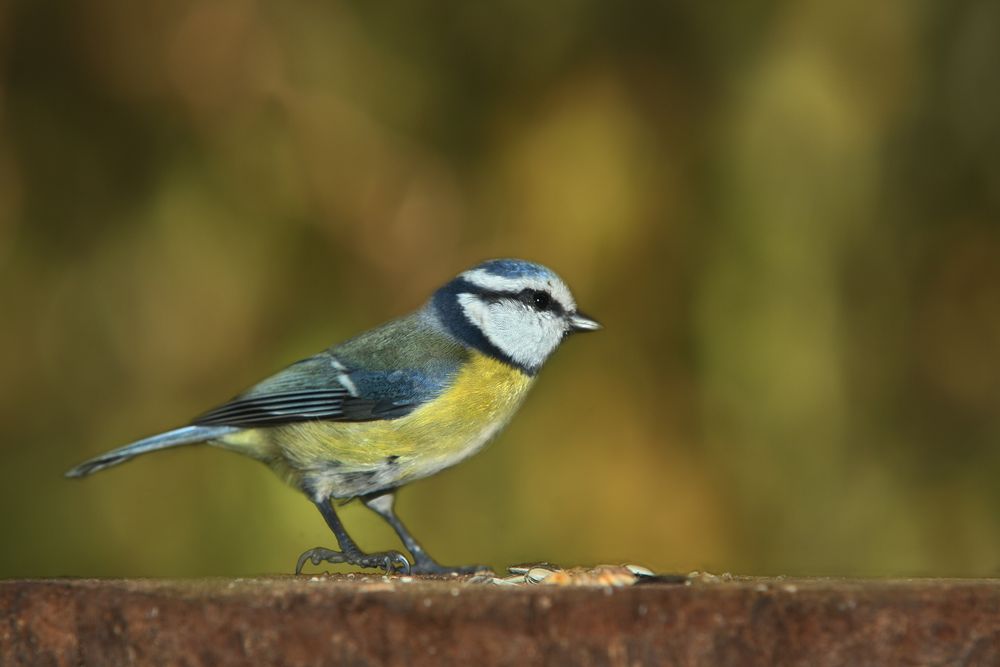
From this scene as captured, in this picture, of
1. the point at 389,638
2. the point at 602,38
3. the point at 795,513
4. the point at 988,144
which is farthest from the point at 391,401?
the point at 988,144

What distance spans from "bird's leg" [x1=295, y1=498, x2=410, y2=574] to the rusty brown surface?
0.73m

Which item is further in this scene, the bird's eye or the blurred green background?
the blurred green background

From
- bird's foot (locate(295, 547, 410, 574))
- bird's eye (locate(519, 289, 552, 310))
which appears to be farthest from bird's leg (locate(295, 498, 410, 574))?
bird's eye (locate(519, 289, 552, 310))

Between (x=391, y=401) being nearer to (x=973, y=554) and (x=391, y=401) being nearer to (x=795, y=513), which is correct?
(x=795, y=513)

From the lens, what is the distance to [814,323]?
3.69 m

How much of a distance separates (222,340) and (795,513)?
5.53 ft

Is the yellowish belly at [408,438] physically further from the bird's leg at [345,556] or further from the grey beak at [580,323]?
the grey beak at [580,323]

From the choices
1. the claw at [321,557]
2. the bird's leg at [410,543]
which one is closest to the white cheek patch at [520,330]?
the bird's leg at [410,543]

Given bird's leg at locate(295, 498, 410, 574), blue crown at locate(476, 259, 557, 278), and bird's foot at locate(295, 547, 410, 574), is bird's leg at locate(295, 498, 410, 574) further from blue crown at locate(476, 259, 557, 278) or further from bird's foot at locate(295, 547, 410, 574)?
blue crown at locate(476, 259, 557, 278)

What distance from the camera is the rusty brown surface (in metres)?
1.65

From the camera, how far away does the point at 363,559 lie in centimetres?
251

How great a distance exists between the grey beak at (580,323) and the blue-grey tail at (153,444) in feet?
2.45

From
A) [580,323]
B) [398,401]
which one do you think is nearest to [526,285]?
[580,323]

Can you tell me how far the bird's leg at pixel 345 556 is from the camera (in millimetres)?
2495
